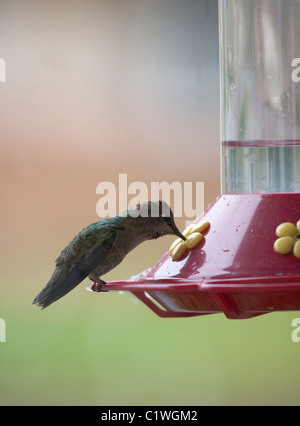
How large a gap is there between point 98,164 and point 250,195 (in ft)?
11.6

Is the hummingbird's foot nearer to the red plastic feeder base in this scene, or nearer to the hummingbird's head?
the red plastic feeder base

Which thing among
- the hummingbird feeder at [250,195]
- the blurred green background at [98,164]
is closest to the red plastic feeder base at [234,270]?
the hummingbird feeder at [250,195]

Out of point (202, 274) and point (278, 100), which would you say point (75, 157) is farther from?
point (202, 274)

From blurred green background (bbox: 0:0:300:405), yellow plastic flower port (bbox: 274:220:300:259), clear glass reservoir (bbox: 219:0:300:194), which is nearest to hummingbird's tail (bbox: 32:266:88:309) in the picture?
clear glass reservoir (bbox: 219:0:300:194)

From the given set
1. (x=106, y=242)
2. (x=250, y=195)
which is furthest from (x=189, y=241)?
(x=106, y=242)

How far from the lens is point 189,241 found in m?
3.31

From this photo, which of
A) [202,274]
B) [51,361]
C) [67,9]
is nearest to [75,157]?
[67,9]

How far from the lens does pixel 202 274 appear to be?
3078 millimetres

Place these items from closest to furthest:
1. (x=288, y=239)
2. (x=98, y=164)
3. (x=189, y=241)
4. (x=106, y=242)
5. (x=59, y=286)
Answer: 1. (x=288, y=239)
2. (x=189, y=241)
3. (x=59, y=286)
4. (x=106, y=242)
5. (x=98, y=164)

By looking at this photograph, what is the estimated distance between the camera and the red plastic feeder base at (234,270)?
2895 millimetres

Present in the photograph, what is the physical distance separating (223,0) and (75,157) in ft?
10.3

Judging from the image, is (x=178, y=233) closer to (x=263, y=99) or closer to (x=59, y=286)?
(x=59, y=286)

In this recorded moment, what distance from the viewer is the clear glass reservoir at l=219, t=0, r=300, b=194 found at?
3.57 meters

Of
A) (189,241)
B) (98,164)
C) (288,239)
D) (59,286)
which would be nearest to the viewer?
(288,239)
